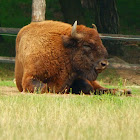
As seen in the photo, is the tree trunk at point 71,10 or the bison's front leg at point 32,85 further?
the tree trunk at point 71,10

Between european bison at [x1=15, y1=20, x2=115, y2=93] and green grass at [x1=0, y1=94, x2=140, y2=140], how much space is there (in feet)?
3.57

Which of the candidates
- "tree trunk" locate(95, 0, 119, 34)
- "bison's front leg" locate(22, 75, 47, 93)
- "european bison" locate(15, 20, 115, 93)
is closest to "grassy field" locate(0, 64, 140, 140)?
"bison's front leg" locate(22, 75, 47, 93)

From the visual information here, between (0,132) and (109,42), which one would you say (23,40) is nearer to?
(0,132)

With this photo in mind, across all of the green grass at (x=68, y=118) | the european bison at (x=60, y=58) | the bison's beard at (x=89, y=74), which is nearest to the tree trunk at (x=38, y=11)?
the european bison at (x=60, y=58)

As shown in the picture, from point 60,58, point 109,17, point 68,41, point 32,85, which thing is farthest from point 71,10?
point 32,85

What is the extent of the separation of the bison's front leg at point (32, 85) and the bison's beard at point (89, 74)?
2.73ft

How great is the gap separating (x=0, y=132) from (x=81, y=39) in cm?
416

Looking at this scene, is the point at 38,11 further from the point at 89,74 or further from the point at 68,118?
the point at 68,118

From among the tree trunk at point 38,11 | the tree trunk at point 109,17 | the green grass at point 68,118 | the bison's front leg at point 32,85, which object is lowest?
the tree trunk at point 109,17

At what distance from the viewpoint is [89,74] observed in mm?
8289

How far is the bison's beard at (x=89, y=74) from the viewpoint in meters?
8.27

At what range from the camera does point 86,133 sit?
4.38 meters

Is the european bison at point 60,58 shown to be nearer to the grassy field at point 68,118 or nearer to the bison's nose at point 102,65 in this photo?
the bison's nose at point 102,65

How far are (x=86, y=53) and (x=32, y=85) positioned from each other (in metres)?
1.19
